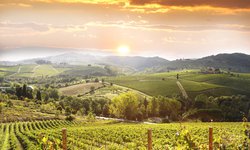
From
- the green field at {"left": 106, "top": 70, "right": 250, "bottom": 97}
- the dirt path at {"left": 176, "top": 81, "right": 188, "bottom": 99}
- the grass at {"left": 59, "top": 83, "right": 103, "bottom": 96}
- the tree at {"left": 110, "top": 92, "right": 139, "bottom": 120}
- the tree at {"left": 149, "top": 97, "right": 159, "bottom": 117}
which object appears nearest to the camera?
the tree at {"left": 110, "top": 92, "right": 139, "bottom": 120}

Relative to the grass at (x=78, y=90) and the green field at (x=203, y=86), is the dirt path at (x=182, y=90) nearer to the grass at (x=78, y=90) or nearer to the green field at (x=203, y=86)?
the green field at (x=203, y=86)

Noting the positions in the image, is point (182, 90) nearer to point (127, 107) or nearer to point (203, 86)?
point (203, 86)

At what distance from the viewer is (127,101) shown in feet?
221

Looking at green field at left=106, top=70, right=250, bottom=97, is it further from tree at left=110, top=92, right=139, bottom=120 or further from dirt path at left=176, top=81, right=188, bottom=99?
tree at left=110, top=92, right=139, bottom=120

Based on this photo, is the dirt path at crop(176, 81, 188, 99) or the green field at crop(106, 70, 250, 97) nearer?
the dirt path at crop(176, 81, 188, 99)

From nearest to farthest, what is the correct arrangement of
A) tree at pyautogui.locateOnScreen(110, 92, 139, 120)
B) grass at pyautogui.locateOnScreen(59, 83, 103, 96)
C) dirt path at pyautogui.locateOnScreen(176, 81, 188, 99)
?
tree at pyautogui.locateOnScreen(110, 92, 139, 120) → dirt path at pyautogui.locateOnScreen(176, 81, 188, 99) → grass at pyautogui.locateOnScreen(59, 83, 103, 96)

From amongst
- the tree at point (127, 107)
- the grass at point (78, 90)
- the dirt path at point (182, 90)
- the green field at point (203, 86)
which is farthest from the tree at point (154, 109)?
the grass at point (78, 90)

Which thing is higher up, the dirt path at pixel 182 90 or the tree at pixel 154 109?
the dirt path at pixel 182 90

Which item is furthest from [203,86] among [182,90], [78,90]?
[78,90]

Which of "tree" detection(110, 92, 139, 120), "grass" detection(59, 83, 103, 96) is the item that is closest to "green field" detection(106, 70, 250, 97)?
"grass" detection(59, 83, 103, 96)

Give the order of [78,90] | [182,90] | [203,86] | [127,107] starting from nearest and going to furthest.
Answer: [127,107] < [182,90] < [203,86] < [78,90]

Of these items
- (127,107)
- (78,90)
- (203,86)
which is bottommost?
(127,107)

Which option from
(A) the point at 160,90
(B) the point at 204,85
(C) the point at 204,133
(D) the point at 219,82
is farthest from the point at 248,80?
(C) the point at 204,133

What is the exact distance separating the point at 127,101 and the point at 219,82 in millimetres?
56723
